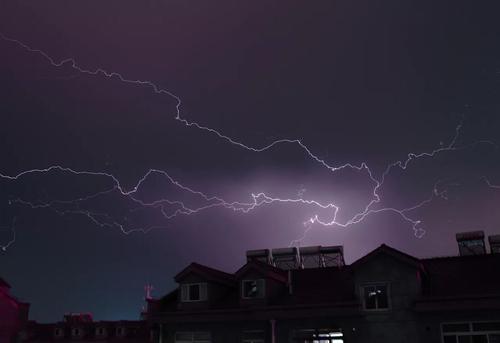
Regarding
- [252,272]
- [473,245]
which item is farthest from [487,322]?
[252,272]

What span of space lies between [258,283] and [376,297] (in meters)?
6.98

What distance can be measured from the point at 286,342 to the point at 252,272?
4411mm

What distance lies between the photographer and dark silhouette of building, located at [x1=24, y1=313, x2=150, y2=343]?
1972 inches

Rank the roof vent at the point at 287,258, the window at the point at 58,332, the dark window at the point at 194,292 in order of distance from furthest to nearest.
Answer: the window at the point at 58,332, the roof vent at the point at 287,258, the dark window at the point at 194,292

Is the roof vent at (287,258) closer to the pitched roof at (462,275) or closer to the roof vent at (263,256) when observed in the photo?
the roof vent at (263,256)

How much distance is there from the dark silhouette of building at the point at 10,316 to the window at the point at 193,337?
26941mm

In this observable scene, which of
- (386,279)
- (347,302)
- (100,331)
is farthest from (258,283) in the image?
(100,331)

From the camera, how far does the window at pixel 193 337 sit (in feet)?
105

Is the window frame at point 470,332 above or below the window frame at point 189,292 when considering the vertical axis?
below

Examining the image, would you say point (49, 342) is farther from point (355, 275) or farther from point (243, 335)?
point (355, 275)

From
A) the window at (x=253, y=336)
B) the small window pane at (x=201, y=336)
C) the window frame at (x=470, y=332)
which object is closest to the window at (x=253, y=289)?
the window at (x=253, y=336)

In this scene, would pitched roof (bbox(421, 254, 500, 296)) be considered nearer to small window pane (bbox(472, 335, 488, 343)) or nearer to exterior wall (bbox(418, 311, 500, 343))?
exterior wall (bbox(418, 311, 500, 343))

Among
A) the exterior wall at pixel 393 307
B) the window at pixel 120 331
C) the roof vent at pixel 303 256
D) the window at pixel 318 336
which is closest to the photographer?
the exterior wall at pixel 393 307

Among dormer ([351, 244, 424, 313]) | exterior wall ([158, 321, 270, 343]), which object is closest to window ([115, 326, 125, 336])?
exterior wall ([158, 321, 270, 343])
